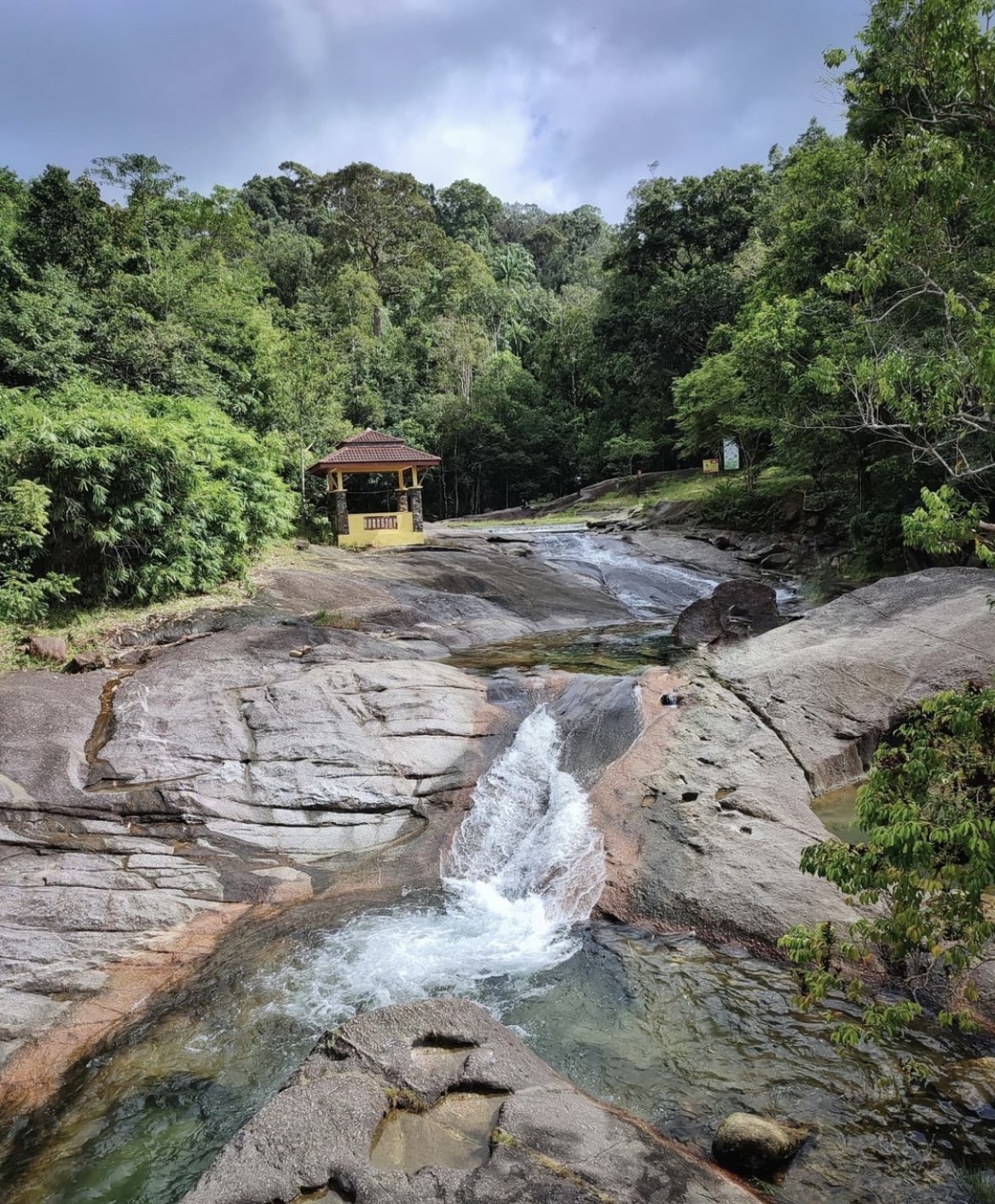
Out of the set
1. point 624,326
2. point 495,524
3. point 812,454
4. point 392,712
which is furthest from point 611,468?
point 392,712

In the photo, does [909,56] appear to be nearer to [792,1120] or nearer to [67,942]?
[792,1120]

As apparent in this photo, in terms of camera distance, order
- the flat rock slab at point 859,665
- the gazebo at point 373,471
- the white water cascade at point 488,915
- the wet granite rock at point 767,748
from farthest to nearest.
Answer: the gazebo at point 373,471 → the flat rock slab at point 859,665 → the wet granite rock at point 767,748 → the white water cascade at point 488,915

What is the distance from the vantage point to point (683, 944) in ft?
19.8

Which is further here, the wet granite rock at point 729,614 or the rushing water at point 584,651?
the wet granite rock at point 729,614

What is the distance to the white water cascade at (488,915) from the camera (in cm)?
571

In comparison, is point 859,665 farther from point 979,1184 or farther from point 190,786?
point 190,786

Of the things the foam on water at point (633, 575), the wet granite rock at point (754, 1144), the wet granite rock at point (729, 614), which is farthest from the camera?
the foam on water at point (633, 575)

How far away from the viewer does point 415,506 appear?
24.4 meters

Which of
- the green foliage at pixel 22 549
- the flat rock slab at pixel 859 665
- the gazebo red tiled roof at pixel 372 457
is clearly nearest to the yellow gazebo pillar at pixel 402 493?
the gazebo red tiled roof at pixel 372 457

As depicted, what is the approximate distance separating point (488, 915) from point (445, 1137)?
3.18 meters

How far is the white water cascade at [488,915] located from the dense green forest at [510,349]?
4616 mm

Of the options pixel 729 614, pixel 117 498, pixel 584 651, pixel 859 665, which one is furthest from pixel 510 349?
pixel 859 665

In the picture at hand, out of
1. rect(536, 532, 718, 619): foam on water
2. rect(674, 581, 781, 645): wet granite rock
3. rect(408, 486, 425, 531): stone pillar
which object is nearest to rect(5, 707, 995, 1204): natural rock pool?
rect(674, 581, 781, 645): wet granite rock

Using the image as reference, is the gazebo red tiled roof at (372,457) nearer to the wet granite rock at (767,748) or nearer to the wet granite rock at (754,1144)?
the wet granite rock at (767,748)
